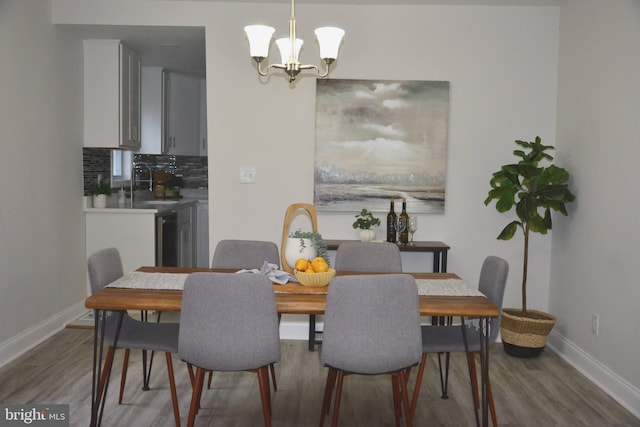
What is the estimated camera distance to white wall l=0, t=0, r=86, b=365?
152 inches

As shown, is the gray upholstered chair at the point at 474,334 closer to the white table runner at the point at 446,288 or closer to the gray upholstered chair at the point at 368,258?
the white table runner at the point at 446,288

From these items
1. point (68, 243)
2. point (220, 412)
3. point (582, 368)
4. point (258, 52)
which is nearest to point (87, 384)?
point (220, 412)

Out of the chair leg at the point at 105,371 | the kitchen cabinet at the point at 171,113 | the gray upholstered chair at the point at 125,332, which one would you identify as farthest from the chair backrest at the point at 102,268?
the kitchen cabinet at the point at 171,113

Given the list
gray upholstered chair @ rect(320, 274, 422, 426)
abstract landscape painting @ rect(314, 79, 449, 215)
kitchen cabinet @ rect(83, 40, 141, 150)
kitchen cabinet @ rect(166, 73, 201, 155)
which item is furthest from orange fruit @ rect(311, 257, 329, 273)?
kitchen cabinet @ rect(166, 73, 201, 155)

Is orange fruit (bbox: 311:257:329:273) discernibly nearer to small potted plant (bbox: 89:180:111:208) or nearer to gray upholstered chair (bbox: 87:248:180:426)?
gray upholstered chair (bbox: 87:248:180:426)

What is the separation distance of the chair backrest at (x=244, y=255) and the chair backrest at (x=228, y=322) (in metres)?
1.00

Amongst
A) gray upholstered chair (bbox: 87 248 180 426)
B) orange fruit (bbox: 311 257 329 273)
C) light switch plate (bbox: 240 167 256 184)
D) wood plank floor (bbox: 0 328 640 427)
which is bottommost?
wood plank floor (bbox: 0 328 640 427)

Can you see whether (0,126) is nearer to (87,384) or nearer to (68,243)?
(68,243)

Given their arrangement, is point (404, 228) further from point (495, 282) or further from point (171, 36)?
point (171, 36)

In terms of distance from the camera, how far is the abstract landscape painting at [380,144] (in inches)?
176

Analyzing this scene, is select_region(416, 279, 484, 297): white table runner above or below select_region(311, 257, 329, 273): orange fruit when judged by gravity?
below

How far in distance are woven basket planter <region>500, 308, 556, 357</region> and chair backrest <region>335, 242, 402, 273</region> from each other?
3.92ft

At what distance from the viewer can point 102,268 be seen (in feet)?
9.98

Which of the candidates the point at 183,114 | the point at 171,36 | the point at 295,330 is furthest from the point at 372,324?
the point at 183,114
